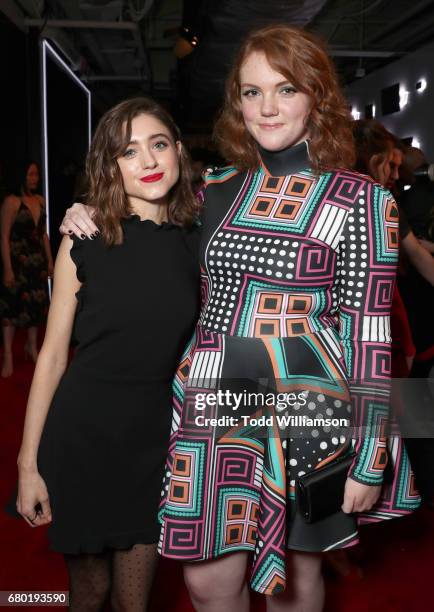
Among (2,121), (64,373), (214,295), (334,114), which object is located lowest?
(64,373)

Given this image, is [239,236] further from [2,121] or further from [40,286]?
[2,121]

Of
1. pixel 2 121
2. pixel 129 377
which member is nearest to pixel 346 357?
pixel 129 377

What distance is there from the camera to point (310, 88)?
1.30 m

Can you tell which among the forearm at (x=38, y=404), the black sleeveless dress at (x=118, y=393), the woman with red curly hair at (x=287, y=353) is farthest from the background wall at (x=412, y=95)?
the forearm at (x=38, y=404)

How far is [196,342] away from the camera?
55.1 inches

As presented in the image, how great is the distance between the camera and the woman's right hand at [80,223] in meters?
1.37

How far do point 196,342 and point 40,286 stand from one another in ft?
12.5

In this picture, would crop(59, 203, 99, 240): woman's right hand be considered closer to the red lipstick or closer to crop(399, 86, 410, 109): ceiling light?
the red lipstick

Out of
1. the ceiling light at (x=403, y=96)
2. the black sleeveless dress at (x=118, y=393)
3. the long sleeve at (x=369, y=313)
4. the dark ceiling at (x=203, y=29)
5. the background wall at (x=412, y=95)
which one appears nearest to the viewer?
the long sleeve at (x=369, y=313)

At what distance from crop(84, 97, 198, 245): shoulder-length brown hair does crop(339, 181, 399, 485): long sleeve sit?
1.33 ft

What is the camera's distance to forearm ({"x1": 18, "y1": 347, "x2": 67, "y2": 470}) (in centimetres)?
138

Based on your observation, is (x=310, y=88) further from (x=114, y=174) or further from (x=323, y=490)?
(x=323, y=490)

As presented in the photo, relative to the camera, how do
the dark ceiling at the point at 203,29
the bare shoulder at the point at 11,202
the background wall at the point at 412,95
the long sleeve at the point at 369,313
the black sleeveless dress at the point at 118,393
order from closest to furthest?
1. the long sleeve at the point at 369,313
2. the black sleeveless dress at the point at 118,393
3. the bare shoulder at the point at 11,202
4. the dark ceiling at the point at 203,29
5. the background wall at the point at 412,95

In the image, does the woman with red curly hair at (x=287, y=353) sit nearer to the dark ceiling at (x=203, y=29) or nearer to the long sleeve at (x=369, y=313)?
the long sleeve at (x=369, y=313)
